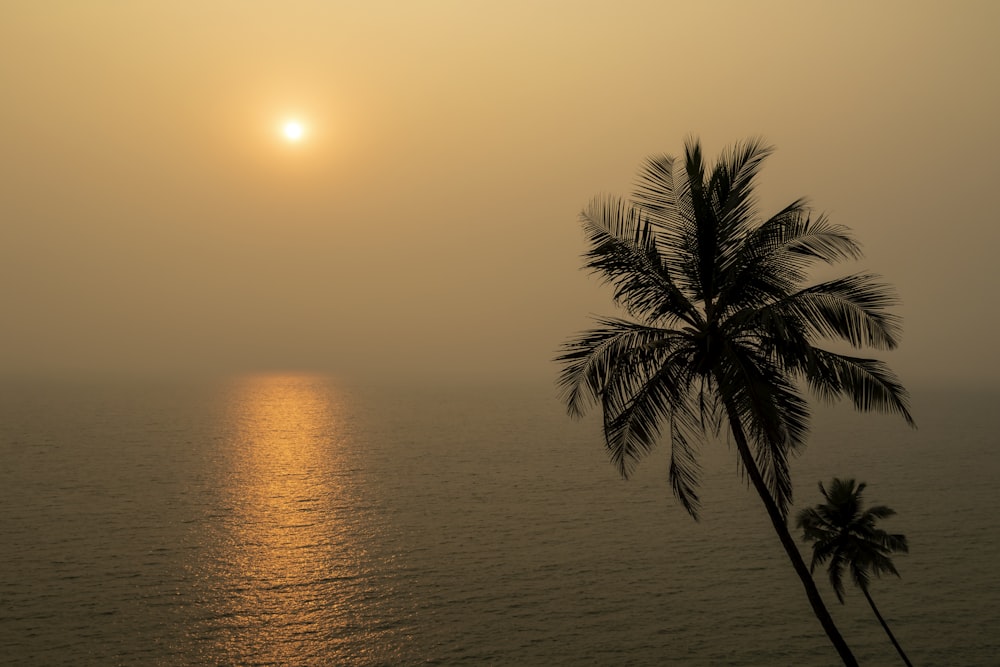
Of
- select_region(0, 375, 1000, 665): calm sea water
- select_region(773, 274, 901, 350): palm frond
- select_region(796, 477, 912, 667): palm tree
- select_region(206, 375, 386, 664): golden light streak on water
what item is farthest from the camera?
select_region(206, 375, 386, 664): golden light streak on water

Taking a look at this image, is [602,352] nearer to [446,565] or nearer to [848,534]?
[848,534]

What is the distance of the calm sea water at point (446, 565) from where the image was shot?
35938 millimetres

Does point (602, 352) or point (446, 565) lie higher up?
point (602, 352)

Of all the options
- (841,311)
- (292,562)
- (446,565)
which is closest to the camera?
(841,311)

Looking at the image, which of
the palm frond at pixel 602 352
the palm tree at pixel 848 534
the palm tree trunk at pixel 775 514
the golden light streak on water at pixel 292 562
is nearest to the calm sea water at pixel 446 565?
the golden light streak on water at pixel 292 562

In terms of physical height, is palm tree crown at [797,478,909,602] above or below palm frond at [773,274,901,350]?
below

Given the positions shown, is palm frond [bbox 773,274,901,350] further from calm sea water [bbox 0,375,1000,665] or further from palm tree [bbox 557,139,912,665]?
calm sea water [bbox 0,375,1000,665]

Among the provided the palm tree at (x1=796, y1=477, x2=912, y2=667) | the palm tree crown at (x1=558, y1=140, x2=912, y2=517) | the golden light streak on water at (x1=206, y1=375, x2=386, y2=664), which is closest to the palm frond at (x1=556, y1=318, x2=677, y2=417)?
the palm tree crown at (x1=558, y1=140, x2=912, y2=517)

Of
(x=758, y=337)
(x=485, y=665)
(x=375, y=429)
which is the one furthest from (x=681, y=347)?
(x=375, y=429)

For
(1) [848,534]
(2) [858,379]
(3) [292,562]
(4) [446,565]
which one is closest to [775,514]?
(2) [858,379]

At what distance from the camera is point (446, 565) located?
49438 mm

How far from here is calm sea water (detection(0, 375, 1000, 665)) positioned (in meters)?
35.9

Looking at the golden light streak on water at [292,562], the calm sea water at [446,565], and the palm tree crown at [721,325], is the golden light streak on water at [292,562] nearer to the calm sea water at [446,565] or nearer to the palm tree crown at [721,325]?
the calm sea water at [446,565]

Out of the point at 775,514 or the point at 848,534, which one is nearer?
the point at 775,514
